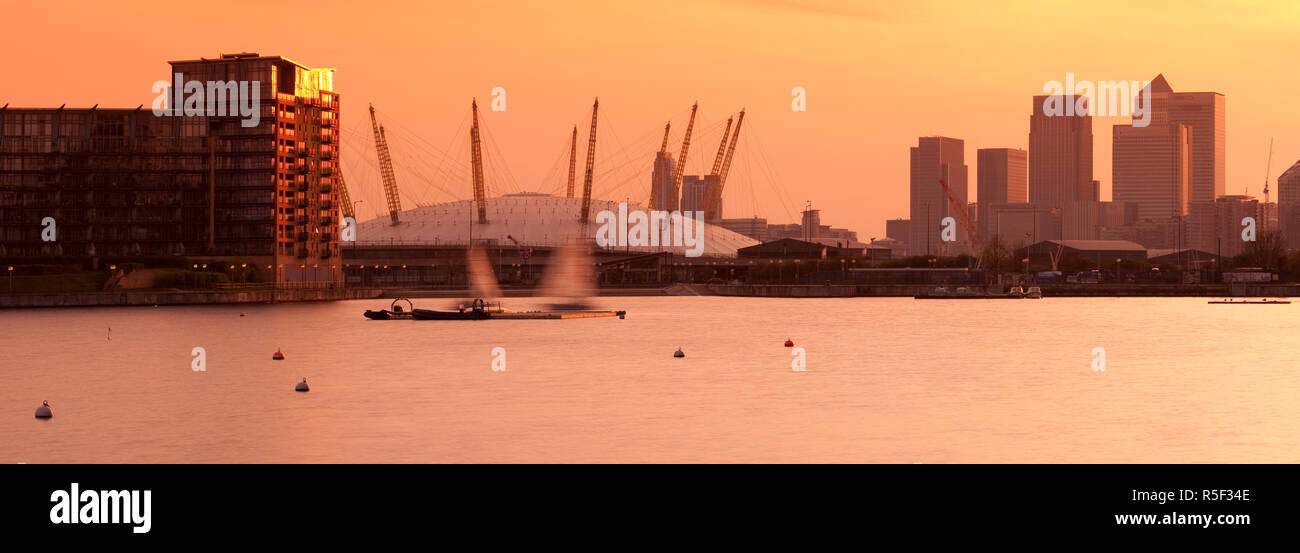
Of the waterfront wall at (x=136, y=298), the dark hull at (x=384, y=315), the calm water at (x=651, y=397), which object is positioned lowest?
the calm water at (x=651, y=397)

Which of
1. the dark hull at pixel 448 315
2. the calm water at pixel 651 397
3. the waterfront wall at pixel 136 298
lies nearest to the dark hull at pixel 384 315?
the dark hull at pixel 448 315

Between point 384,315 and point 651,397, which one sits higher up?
point 384,315

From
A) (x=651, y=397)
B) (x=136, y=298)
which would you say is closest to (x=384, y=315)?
(x=136, y=298)

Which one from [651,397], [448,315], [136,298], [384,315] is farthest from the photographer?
[136,298]

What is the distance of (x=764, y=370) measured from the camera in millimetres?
71000

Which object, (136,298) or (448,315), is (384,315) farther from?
(136,298)

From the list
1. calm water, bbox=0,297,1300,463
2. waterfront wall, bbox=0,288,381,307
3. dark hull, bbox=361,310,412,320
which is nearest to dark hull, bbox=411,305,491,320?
dark hull, bbox=361,310,412,320

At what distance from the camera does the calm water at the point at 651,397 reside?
39.6m

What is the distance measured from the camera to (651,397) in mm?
55719

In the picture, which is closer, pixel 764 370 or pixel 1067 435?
pixel 1067 435

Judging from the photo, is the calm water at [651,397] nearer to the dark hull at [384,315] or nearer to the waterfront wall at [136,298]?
the dark hull at [384,315]
